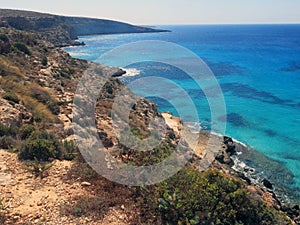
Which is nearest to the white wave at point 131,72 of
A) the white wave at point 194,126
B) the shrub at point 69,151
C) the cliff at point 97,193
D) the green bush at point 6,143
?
the white wave at point 194,126

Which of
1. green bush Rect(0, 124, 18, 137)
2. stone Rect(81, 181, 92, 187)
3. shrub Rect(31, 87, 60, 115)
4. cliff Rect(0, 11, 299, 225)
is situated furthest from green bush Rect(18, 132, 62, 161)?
shrub Rect(31, 87, 60, 115)

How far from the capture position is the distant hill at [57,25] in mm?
87938

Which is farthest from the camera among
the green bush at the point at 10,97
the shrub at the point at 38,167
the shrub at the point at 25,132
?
the green bush at the point at 10,97

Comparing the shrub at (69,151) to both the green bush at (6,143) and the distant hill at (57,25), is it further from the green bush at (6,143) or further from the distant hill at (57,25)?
the distant hill at (57,25)

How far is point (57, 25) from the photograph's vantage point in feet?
381

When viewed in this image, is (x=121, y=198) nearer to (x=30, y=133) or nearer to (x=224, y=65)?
(x=30, y=133)

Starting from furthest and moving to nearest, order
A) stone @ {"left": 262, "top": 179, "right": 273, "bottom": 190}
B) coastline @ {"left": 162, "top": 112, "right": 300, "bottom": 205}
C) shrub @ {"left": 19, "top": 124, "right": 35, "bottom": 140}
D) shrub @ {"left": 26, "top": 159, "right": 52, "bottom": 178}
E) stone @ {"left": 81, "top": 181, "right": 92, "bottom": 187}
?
1. stone @ {"left": 262, "top": 179, "right": 273, "bottom": 190}
2. coastline @ {"left": 162, "top": 112, "right": 300, "bottom": 205}
3. shrub @ {"left": 19, "top": 124, "right": 35, "bottom": 140}
4. shrub @ {"left": 26, "top": 159, "right": 52, "bottom": 178}
5. stone @ {"left": 81, "top": 181, "right": 92, "bottom": 187}

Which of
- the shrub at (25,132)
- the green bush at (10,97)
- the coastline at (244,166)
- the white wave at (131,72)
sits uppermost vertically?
the green bush at (10,97)

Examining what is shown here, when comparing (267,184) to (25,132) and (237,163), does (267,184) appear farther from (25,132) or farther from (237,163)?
(25,132)

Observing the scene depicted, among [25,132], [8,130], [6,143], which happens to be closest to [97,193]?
Answer: [6,143]

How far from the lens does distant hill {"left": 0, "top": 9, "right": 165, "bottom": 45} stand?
87.9 metres

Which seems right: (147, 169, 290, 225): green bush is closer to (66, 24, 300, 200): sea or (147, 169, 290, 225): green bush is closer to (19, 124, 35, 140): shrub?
(19, 124, 35, 140): shrub

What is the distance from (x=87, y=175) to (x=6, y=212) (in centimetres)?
244

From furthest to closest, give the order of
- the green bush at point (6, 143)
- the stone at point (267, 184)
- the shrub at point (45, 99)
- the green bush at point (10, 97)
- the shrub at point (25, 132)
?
the stone at point (267, 184)
the shrub at point (45, 99)
the green bush at point (10, 97)
the shrub at point (25, 132)
the green bush at point (6, 143)
